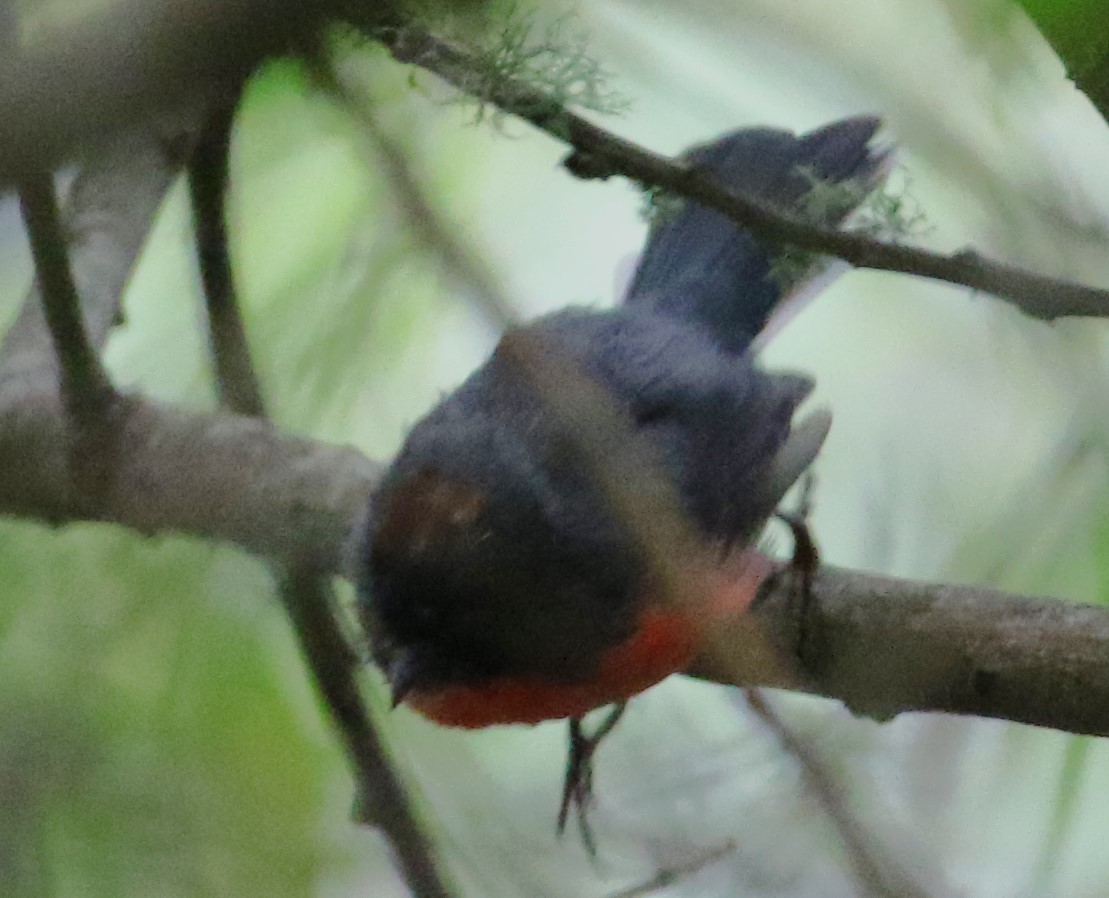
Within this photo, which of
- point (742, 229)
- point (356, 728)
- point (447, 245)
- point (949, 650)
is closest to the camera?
point (949, 650)

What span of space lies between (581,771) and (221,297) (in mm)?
665

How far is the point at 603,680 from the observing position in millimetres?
1192

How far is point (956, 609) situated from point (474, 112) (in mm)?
526

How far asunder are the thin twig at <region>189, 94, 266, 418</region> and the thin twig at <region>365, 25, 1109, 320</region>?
0.62 m

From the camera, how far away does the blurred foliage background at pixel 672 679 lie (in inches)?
44.4

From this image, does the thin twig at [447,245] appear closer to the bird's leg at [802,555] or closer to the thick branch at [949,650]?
the bird's leg at [802,555]

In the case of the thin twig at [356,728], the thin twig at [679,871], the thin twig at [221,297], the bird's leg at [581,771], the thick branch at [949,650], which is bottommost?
the bird's leg at [581,771]

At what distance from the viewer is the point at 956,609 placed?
100 centimetres

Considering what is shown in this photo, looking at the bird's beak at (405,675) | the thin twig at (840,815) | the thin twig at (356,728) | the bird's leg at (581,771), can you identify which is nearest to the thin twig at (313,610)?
Answer: the thin twig at (356,728)

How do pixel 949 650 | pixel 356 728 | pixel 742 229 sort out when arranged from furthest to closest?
1. pixel 356 728
2. pixel 742 229
3. pixel 949 650

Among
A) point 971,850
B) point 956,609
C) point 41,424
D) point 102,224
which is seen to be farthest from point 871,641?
point 102,224

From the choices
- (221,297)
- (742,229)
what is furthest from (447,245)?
(742,229)

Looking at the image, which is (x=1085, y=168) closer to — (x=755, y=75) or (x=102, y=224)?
(x=755, y=75)

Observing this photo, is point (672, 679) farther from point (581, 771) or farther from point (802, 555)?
Answer: point (802, 555)
